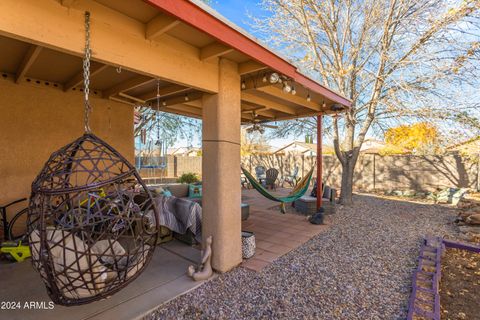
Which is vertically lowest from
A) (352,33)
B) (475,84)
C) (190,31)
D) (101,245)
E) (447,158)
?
(101,245)

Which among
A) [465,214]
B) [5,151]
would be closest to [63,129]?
[5,151]

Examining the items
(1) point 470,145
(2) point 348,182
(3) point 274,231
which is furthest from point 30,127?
(1) point 470,145

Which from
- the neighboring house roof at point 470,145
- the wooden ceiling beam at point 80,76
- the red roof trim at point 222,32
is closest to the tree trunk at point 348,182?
the neighboring house roof at point 470,145

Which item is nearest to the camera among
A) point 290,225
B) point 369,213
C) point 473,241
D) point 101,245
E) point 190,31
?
point 101,245

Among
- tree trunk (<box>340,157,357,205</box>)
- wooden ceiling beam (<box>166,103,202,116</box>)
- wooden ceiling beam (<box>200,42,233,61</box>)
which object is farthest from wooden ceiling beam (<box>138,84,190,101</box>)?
tree trunk (<box>340,157,357,205</box>)

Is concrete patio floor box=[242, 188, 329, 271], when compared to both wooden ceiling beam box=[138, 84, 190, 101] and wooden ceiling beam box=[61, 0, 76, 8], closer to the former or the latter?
wooden ceiling beam box=[138, 84, 190, 101]

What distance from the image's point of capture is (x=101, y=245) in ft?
4.91

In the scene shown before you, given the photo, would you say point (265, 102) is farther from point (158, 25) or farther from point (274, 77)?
point (158, 25)

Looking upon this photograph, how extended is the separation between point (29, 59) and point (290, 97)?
3.02 metres

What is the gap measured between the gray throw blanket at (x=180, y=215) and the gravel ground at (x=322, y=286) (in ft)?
2.91

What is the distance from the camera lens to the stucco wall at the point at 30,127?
9.96 ft

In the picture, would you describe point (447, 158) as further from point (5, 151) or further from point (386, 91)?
point (5, 151)

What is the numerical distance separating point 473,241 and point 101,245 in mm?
4958

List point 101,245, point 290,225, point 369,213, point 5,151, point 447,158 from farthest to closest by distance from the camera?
point 447,158
point 369,213
point 290,225
point 5,151
point 101,245
